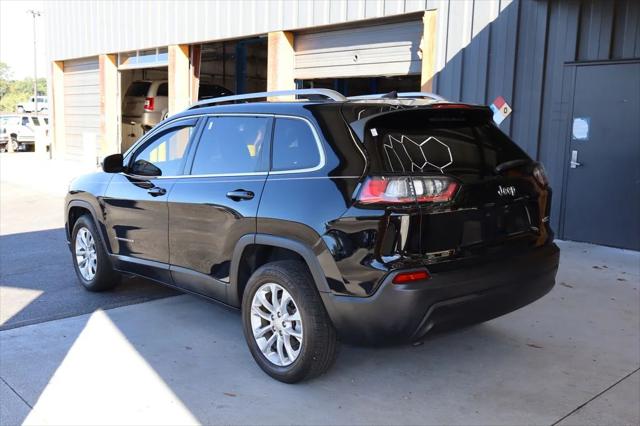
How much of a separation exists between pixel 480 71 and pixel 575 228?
2.57m

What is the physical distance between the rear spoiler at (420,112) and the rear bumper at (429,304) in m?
0.91

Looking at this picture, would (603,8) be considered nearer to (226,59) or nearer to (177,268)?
(177,268)

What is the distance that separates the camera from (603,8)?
753 centimetres

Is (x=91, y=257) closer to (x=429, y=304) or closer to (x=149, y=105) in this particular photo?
(x=429, y=304)

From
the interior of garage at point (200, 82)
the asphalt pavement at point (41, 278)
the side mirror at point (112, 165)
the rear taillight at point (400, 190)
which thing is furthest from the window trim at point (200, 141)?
the interior of garage at point (200, 82)

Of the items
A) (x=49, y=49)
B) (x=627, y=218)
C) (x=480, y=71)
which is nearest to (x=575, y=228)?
(x=627, y=218)

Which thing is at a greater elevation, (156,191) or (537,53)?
(537,53)

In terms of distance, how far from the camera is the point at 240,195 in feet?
13.4

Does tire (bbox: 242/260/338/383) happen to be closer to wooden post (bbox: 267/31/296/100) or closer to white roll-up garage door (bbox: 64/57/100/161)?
wooden post (bbox: 267/31/296/100)

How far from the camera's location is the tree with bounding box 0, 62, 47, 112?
293 feet

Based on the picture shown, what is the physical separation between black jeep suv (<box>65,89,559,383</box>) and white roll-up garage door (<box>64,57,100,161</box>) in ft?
52.1

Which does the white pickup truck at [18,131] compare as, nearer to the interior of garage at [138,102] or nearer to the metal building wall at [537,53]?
the interior of garage at [138,102]

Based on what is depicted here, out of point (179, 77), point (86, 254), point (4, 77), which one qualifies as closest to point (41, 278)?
point (86, 254)

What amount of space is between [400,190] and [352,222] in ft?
1.02
